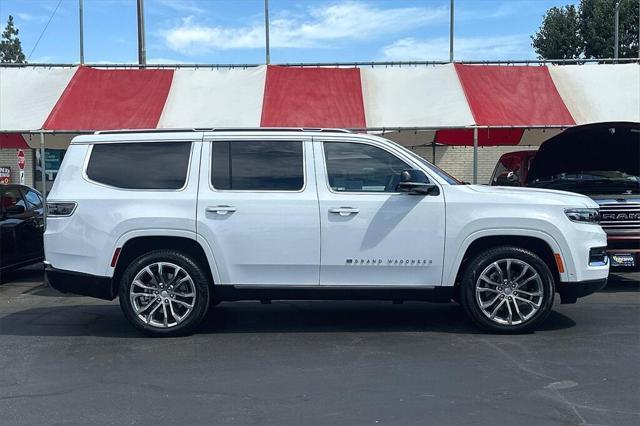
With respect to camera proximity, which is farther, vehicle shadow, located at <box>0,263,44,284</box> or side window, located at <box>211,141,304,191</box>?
vehicle shadow, located at <box>0,263,44,284</box>

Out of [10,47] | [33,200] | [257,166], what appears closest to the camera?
[257,166]

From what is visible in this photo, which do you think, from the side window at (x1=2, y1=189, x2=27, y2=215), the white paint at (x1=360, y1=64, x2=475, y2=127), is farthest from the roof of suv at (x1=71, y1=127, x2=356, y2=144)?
the side window at (x1=2, y1=189, x2=27, y2=215)

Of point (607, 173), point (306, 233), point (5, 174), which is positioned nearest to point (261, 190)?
point (306, 233)

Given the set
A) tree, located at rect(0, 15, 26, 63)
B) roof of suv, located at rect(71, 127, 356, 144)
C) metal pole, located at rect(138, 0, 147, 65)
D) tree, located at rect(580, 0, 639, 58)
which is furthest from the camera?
tree, located at rect(0, 15, 26, 63)

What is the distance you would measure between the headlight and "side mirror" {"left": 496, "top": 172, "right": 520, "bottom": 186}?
5860mm

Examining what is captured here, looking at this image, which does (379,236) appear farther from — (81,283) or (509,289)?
(81,283)

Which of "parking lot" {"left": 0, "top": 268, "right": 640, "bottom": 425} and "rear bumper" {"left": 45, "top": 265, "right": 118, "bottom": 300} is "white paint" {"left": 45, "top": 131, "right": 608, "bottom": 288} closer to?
"rear bumper" {"left": 45, "top": 265, "right": 118, "bottom": 300}

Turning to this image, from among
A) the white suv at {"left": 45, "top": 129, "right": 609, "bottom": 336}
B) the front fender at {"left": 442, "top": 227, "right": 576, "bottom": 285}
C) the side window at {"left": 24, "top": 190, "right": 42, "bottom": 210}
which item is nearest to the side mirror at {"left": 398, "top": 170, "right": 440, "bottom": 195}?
the white suv at {"left": 45, "top": 129, "right": 609, "bottom": 336}

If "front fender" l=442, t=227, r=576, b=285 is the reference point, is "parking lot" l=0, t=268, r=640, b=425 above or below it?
below

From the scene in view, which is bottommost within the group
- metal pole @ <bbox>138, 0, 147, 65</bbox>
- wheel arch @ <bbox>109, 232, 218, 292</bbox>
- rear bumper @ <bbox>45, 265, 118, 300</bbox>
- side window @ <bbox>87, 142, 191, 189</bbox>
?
rear bumper @ <bbox>45, 265, 118, 300</bbox>

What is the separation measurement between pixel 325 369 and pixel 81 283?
263 cm

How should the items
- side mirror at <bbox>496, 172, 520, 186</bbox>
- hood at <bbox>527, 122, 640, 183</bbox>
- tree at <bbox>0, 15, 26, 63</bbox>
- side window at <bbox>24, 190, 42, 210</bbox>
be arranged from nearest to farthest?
hood at <bbox>527, 122, 640, 183</bbox>
side window at <bbox>24, 190, 42, 210</bbox>
side mirror at <bbox>496, 172, 520, 186</bbox>
tree at <bbox>0, 15, 26, 63</bbox>

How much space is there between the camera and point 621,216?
326 inches

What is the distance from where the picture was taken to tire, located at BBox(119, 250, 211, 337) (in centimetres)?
606
